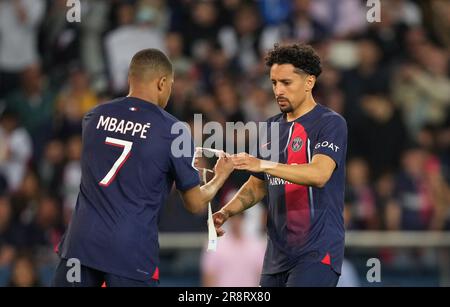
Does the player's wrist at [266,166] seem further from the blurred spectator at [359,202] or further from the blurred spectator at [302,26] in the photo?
the blurred spectator at [302,26]

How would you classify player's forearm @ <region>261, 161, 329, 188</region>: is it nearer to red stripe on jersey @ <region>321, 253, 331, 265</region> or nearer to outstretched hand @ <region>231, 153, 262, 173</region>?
outstretched hand @ <region>231, 153, 262, 173</region>

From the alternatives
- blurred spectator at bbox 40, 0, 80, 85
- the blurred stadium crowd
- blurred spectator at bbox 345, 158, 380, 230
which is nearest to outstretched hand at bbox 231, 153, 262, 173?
the blurred stadium crowd

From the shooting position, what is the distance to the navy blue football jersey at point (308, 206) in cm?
715

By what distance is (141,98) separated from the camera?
22.9 ft

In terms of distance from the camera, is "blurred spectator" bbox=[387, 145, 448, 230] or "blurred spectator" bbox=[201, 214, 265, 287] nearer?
"blurred spectator" bbox=[201, 214, 265, 287]

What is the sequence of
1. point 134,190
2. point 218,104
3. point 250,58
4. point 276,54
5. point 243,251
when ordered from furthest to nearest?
point 250,58 → point 218,104 → point 243,251 → point 276,54 → point 134,190

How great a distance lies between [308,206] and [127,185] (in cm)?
134

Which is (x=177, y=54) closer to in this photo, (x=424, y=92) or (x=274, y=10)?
(x=274, y=10)

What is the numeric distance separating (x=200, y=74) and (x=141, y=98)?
21.3 ft

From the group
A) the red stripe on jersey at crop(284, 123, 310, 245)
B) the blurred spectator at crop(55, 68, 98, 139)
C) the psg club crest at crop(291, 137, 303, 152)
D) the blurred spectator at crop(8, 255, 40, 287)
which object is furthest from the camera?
the blurred spectator at crop(55, 68, 98, 139)

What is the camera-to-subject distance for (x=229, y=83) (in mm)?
12969

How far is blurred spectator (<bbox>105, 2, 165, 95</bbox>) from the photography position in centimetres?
1339
